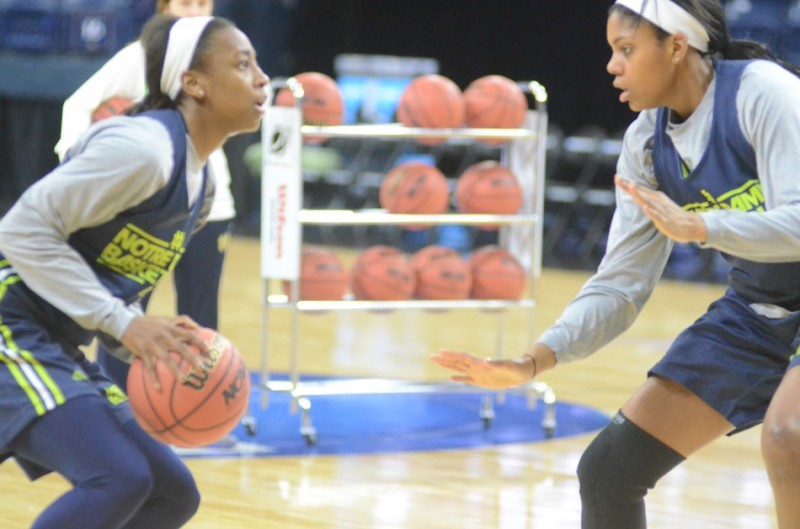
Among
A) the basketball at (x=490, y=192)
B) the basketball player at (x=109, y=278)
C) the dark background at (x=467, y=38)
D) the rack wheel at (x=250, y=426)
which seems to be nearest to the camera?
the basketball player at (x=109, y=278)

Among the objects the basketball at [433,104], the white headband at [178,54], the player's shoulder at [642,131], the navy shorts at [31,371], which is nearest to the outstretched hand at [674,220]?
the player's shoulder at [642,131]

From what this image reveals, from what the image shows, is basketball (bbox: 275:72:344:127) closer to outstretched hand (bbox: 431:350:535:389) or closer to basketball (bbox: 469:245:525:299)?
basketball (bbox: 469:245:525:299)

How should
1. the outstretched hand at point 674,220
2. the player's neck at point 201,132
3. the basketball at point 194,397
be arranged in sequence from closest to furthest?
1. the outstretched hand at point 674,220
2. the basketball at point 194,397
3. the player's neck at point 201,132

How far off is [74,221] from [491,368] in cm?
96

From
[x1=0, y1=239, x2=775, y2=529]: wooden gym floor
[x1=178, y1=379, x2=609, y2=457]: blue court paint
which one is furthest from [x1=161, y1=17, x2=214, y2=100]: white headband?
[x1=178, y1=379, x2=609, y2=457]: blue court paint

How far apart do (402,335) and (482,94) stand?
297cm

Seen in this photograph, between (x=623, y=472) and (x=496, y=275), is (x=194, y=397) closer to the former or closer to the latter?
(x=623, y=472)

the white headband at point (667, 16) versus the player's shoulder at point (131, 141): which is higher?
the white headband at point (667, 16)

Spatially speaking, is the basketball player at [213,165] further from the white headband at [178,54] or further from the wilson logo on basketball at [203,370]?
the wilson logo on basketball at [203,370]

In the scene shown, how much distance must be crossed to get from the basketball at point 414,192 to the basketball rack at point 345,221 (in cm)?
5

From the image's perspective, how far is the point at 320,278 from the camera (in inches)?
222

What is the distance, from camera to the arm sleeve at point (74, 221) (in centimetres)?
268

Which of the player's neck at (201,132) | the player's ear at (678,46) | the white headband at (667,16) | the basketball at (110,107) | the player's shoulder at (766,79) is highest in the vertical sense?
the white headband at (667,16)

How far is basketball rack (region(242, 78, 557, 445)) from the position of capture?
5.48 m
